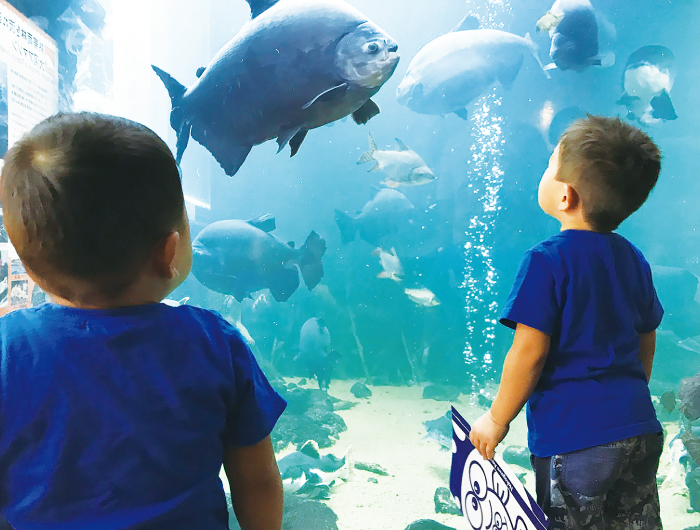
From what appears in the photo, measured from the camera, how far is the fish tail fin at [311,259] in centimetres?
423

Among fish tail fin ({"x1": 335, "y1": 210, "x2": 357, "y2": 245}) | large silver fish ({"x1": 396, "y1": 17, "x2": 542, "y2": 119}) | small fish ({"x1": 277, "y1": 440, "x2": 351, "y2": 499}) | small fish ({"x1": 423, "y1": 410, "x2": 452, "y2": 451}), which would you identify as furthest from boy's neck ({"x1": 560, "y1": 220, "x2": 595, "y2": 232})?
fish tail fin ({"x1": 335, "y1": 210, "x2": 357, "y2": 245})

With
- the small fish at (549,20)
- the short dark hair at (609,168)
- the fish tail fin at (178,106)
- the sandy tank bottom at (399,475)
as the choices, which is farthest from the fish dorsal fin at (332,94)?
the small fish at (549,20)

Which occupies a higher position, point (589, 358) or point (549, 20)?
point (549, 20)

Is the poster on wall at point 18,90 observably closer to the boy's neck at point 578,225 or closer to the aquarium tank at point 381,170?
the aquarium tank at point 381,170

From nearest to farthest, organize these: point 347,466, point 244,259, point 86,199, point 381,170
Result: point 86,199, point 347,466, point 244,259, point 381,170

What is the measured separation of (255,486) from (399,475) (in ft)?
9.24

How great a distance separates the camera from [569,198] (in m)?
1.30

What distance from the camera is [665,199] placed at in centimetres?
845

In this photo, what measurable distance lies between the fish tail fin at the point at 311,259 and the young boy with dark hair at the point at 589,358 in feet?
10.1

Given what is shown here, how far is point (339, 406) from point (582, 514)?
14.2ft

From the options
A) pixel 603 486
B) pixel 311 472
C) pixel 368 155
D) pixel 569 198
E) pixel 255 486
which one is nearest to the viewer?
pixel 255 486

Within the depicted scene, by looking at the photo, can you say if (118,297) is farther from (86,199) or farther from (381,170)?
(381,170)

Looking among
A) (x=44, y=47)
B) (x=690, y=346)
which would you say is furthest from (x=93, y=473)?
(x=690, y=346)

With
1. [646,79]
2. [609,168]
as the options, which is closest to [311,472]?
[609,168]
